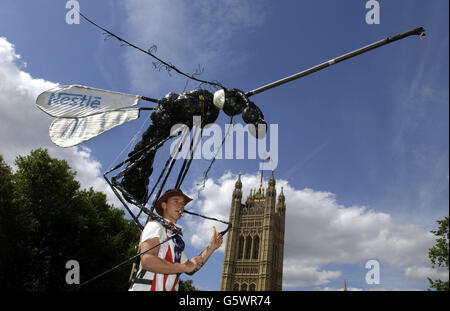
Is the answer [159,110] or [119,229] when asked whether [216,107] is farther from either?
[119,229]

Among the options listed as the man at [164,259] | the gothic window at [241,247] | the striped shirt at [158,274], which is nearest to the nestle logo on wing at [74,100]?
the man at [164,259]

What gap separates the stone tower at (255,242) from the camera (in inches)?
2908

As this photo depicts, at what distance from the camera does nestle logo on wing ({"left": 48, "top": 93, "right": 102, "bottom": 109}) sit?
5.05 meters

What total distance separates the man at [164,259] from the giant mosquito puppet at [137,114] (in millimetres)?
631

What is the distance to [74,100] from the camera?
16.9ft

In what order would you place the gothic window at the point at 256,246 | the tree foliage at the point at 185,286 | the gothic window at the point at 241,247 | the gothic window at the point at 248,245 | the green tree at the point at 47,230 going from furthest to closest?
the gothic window at the point at 248,245 → the gothic window at the point at 241,247 → the gothic window at the point at 256,246 → the tree foliage at the point at 185,286 → the green tree at the point at 47,230

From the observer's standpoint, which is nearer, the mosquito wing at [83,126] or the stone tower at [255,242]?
the mosquito wing at [83,126]

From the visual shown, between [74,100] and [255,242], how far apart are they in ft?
253

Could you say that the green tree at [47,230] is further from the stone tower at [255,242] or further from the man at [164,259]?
the stone tower at [255,242]

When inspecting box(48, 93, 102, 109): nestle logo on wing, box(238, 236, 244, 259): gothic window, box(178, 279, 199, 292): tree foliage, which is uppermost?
box(238, 236, 244, 259): gothic window

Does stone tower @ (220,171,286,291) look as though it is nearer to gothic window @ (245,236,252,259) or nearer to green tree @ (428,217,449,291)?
gothic window @ (245,236,252,259)

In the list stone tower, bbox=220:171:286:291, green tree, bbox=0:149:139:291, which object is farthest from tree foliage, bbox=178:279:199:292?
stone tower, bbox=220:171:286:291

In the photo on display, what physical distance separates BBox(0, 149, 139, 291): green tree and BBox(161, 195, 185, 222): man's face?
13.2m
